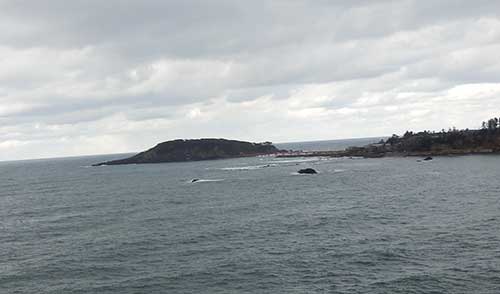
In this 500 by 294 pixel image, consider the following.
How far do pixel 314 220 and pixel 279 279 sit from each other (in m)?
27.3

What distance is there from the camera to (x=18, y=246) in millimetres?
63031

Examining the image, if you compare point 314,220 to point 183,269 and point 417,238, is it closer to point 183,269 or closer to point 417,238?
point 417,238

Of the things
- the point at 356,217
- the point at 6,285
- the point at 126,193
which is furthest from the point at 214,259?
the point at 126,193

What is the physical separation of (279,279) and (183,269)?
10.6m

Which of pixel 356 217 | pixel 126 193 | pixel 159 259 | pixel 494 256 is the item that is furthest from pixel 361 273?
pixel 126 193

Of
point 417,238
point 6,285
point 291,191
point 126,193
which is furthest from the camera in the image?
point 126,193

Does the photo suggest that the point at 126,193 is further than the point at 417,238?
Yes

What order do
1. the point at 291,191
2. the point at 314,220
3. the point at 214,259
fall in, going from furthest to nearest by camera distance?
the point at 291,191, the point at 314,220, the point at 214,259

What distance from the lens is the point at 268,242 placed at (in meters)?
56.0

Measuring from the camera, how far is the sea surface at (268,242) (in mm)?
41656

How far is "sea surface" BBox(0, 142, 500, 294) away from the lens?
4166cm

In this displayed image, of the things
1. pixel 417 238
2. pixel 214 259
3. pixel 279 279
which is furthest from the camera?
pixel 417 238

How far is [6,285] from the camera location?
45.3 m

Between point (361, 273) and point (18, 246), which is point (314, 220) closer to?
point (361, 273)
